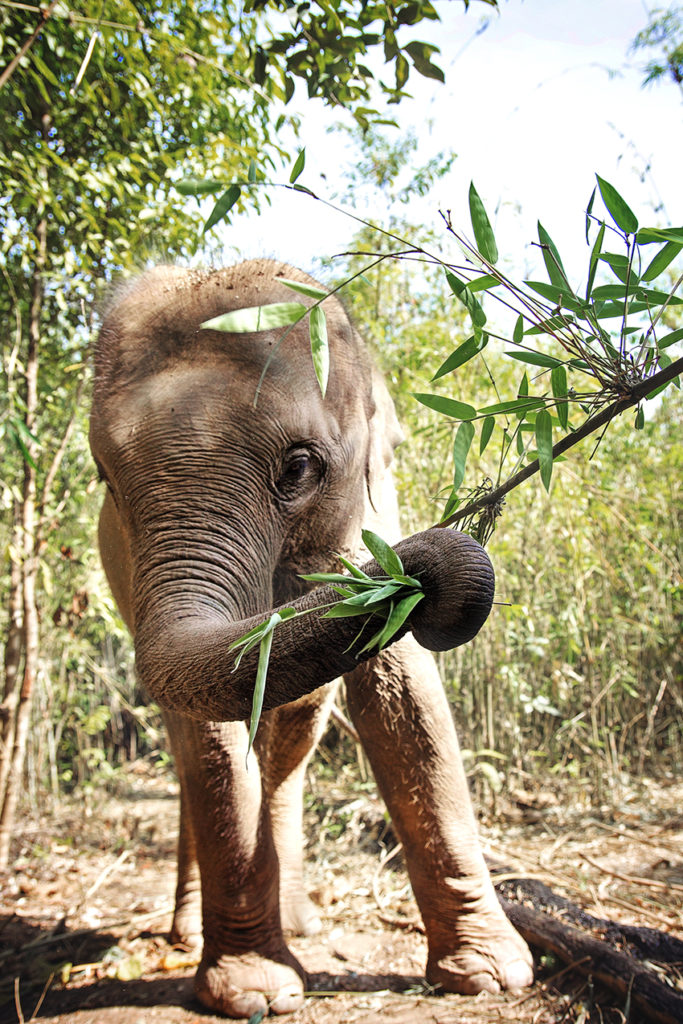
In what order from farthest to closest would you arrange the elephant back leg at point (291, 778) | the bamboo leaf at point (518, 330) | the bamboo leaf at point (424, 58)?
the elephant back leg at point (291, 778) → the bamboo leaf at point (424, 58) → the bamboo leaf at point (518, 330)

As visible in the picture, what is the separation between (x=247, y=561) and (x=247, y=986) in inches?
51.7

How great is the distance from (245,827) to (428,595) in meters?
1.44

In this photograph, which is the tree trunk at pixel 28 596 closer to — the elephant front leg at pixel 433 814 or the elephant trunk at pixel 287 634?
the elephant front leg at pixel 433 814

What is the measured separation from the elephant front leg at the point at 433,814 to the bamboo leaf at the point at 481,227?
5.17ft

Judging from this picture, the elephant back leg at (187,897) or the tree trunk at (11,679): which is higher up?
the tree trunk at (11,679)

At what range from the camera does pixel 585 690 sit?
15.7ft

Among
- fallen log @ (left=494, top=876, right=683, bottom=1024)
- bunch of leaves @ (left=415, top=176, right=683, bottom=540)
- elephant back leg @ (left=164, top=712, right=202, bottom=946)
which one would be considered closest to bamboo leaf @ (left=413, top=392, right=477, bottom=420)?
bunch of leaves @ (left=415, top=176, right=683, bottom=540)

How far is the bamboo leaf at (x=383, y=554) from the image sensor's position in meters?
1.08

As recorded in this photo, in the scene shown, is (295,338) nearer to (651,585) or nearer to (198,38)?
(198,38)

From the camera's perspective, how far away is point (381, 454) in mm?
2717

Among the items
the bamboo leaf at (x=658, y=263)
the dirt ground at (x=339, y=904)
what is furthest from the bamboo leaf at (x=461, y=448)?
the dirt ground at (x=339, y=904)

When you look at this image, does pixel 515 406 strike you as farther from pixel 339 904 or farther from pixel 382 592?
pixel 339 904

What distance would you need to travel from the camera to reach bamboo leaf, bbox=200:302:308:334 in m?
1.07

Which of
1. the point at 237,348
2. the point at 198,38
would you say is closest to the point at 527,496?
the point at 237,348
